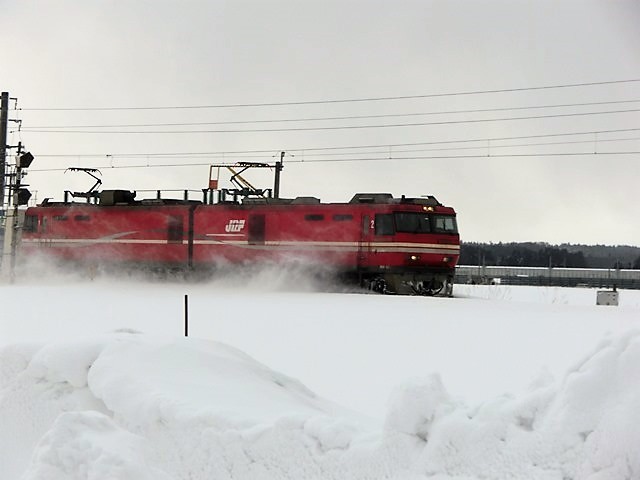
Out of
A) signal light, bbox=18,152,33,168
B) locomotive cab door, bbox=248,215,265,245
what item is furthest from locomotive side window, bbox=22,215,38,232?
locomotive cab door, bbox=248,215,265,245

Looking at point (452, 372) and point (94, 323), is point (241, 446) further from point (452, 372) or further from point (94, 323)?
point (94, 323)

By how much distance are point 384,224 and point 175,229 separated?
839 centimetres

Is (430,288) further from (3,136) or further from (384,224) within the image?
(3,136)

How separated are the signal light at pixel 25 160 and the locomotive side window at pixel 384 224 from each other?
13.2 m

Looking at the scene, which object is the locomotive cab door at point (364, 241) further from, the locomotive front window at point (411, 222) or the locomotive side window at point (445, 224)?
the locomotive side window at point (445, 224)

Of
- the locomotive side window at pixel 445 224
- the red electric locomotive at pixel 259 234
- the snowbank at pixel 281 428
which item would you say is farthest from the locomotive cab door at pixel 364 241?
the snowbank at pixel 281 428

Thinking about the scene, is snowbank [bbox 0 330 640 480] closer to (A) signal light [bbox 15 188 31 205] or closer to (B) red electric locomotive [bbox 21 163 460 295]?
(B) red electric locomotive [bbox 21 163 460 295]

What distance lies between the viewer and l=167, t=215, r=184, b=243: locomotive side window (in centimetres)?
2934

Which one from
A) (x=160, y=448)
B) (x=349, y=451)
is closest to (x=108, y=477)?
(x=160, y=448)

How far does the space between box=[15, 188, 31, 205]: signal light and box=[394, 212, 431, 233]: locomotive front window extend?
1379cm

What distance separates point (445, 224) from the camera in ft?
85.6

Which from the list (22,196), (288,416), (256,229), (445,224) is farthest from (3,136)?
(288,416)

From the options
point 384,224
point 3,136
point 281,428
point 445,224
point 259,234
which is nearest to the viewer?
point 281,428

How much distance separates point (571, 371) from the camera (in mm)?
4559
